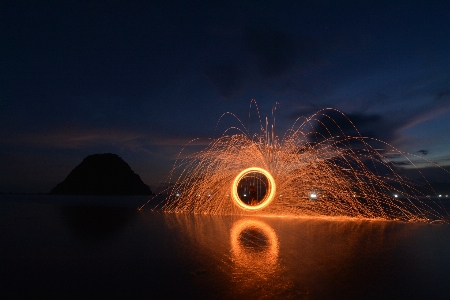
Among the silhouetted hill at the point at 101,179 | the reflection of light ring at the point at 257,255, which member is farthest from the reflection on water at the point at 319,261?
the silhouetted hill at the point at 101,179

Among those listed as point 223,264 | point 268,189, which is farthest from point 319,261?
point 268,189

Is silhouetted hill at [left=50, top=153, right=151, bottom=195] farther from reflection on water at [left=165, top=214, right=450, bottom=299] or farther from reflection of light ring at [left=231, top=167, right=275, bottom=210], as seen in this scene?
reflection on water at [left=165, top=214, right=450, bottom=299]

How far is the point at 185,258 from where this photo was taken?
18.1ft

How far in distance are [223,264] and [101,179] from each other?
85.4 m

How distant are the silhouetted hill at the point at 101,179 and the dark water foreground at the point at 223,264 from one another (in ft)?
255

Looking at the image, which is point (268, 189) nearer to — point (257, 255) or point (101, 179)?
point (257, 255)

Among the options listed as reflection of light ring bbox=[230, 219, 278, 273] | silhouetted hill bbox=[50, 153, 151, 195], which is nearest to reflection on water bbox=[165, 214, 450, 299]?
reflection of light ring bbox=[230, 219, 278, 273]

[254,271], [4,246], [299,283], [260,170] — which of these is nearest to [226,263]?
[254,271]

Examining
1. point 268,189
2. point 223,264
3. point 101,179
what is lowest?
point 223,264

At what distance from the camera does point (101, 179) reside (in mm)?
84250

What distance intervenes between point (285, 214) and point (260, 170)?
Answer: 6.95 feet

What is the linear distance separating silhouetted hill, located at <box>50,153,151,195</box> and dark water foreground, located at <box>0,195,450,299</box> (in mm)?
77703

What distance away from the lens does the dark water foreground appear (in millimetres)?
3936

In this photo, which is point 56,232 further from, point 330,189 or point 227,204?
point 330,189
